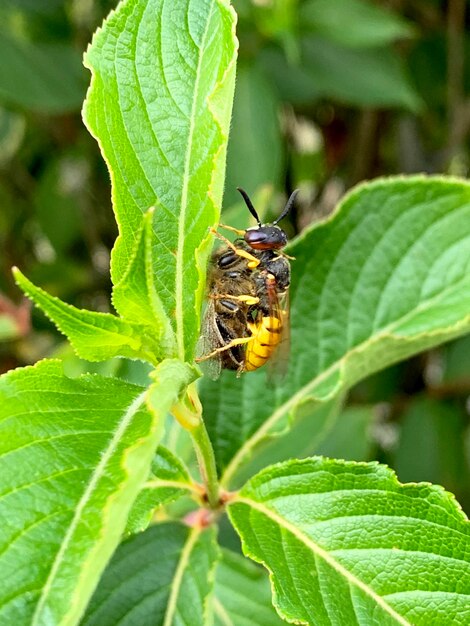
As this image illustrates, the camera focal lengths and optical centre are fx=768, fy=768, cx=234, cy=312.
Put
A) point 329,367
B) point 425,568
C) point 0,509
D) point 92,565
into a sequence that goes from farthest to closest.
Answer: point 329,367
point 425,568
point 0,509
point 92,565

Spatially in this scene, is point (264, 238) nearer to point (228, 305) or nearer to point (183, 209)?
point (228, 305)

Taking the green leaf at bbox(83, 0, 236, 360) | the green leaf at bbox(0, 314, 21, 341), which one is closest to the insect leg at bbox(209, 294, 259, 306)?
the green leaf at bbox(83, 0, 236, 360)

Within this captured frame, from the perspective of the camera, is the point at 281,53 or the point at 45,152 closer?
the point at 281,53

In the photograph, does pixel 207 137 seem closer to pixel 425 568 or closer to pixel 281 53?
pixel 425 568

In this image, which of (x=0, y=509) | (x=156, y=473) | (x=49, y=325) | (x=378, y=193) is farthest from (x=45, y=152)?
(x=0, y=509)

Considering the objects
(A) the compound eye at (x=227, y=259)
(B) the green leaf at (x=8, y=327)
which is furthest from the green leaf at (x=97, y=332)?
(B) the green leaf at (x=8, y=327)

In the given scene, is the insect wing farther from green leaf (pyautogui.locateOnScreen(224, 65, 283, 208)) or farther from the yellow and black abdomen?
green leaf (pyautogui.locateOnScreen(224, 65, 283, 208))

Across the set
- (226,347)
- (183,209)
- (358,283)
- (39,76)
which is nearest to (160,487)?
(226,347)
